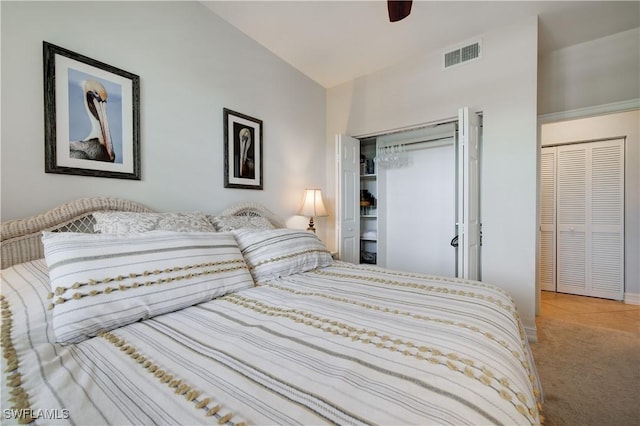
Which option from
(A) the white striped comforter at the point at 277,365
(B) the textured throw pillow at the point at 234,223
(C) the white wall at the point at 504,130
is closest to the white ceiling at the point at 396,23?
(C) the white wall at the point at 504,130

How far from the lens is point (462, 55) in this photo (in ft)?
8.46

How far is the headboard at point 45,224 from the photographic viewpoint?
123 centimetres

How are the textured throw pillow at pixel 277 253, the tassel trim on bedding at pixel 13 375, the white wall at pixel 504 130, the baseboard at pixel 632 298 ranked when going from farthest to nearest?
the baseboard at pixel 632 298
the white wall at pixel 504 130
the textured throw pillow at pixel 277 253
the tassel trim on bedding at pixel 13 375

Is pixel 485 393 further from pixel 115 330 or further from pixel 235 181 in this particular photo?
pixel 235 181

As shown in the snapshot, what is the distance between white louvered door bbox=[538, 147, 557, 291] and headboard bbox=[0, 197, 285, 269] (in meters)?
4.68

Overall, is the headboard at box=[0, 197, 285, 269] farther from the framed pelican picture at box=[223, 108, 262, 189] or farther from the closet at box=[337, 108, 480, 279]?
the closet at box=[337, 108, 480, 279]

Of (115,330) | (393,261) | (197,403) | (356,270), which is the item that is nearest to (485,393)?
(197,403)

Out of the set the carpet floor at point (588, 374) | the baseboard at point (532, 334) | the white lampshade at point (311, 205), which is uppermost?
the white lampshade at point (311, 205)

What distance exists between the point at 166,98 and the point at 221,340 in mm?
1803

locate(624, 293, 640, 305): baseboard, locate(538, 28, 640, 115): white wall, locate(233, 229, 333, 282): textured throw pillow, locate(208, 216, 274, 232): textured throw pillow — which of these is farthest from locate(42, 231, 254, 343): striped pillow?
locate(624, 293, 640, 305): baseboard

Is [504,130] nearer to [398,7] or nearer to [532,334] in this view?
[398,7]

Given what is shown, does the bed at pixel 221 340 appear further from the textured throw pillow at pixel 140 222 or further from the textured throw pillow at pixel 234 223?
the textured throw pillow at pixel 234 223

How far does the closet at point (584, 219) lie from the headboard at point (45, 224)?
4732 millimetres

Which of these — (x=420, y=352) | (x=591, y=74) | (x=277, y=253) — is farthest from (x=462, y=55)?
(x=420, y=352)
